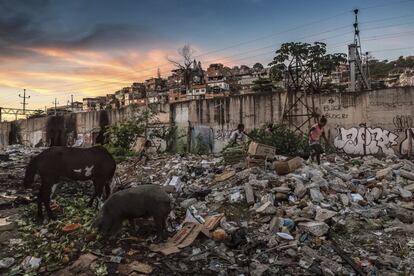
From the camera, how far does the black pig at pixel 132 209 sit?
5723 mm

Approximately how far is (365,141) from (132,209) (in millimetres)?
10490

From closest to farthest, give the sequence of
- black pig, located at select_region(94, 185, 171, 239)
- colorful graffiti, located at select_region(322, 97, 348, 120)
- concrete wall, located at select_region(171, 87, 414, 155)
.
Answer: black pig, located at select_region(94, 185, 171, 239) < concrete wall, located at select_region(171, 87, 414, 155) < colorful graffiti, located at select_region(322, 97, 348, 120)

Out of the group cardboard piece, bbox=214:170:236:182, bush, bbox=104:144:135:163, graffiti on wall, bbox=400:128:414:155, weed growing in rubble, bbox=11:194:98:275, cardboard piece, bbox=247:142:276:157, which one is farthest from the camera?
bush, bbox=104:144:135:163

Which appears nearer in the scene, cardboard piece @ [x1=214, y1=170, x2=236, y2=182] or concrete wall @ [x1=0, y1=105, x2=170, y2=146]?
cardboard piece @ [x1=214, y1=170, x2=236, y2=182]

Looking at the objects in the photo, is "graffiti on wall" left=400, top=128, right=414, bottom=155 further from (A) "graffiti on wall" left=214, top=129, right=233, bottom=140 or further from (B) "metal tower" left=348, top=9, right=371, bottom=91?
(A) "graffiti on wall" left=214, top=129, right=233, bottom=140

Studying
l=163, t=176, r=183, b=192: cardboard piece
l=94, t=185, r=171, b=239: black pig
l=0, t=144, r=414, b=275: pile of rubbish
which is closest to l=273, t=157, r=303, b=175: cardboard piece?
l=0, t=144, r=414, b=275: pile of rubbish

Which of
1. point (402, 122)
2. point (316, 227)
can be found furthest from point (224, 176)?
point (402, 122)

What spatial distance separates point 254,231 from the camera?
650 cm

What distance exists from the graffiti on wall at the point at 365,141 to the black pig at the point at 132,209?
32.5ft

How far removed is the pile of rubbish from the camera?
526 centimetres

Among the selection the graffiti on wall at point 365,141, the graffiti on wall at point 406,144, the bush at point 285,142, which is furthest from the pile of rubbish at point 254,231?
the graffiti on wall at point 365,141

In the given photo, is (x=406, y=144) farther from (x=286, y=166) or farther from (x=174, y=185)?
(x=174, y=185)

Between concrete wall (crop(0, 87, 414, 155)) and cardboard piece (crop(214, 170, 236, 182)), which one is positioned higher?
concrete wall (crop(0, 87, 414, 155))

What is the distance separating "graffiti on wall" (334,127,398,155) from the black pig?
989cm
